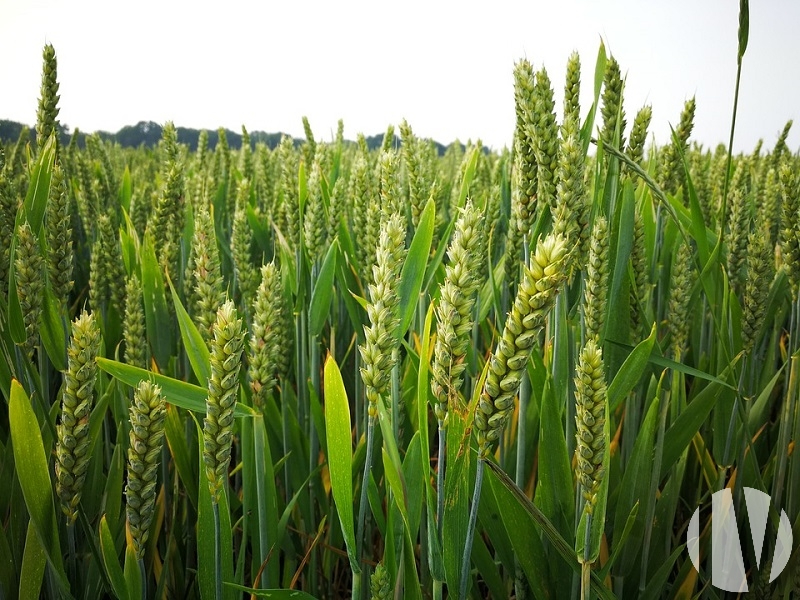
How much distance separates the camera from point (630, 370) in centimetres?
100

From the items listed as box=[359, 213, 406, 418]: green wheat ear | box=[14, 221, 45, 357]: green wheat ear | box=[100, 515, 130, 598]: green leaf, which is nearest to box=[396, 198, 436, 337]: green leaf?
box=[359, 213, 406, 418]: green wheat ear

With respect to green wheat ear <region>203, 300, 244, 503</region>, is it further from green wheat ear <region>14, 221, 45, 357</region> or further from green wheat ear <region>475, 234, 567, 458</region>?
green wheat ear <region>14, 221, 45, 357</region>

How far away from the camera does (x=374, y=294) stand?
72 cm

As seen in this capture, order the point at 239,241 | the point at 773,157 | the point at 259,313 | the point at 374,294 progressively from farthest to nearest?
the point at 773,157 → the point at 239,241 → the point at 259,313 → the point at 374,294

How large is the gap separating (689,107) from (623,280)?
2.07 ft

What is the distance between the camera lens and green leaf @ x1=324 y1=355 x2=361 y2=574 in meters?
0.78

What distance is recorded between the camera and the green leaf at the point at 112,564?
32.7 inches

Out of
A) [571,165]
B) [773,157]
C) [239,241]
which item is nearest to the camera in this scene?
[571,165]

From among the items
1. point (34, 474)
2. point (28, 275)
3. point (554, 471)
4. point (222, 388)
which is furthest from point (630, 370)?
point (28, 275)

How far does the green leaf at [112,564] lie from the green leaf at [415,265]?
540mm

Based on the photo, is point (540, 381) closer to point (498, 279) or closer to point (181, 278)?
point (498, 279)

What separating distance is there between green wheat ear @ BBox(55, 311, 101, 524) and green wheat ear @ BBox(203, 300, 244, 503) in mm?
203

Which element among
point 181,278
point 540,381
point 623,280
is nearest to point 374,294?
point 540,381

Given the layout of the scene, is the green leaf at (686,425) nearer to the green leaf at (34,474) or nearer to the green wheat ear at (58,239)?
the green leaf at (34,474)
